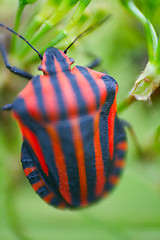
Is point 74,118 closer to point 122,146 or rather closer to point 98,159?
point 98,159

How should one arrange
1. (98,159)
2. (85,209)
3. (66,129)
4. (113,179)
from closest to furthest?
(66,129), (98,159), (113,179), (85,209)

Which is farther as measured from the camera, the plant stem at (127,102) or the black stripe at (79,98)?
the plant stem at (127,102)

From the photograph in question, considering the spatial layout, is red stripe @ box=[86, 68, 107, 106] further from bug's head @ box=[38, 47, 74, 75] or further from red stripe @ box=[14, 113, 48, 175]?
red stripe @ box=[14, 113, 48, 175]

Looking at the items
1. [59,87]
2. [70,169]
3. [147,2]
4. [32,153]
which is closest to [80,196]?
[70,169]

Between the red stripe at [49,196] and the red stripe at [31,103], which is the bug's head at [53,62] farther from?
the red stripe at [49,196]

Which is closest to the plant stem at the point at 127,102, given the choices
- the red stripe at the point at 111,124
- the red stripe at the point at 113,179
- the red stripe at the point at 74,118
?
the red stripe at the point at 111,124

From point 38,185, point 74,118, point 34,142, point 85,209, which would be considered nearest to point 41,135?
point 34,142

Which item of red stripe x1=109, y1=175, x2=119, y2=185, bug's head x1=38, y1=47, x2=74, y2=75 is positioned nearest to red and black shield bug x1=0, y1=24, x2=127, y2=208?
bug's head x1=38, y1=47, x2=74, y2=75

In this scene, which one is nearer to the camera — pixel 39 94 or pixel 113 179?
pixel 39 94
